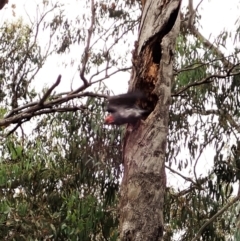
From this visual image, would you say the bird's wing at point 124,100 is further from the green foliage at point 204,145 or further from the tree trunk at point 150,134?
the green foliage at point 204,145

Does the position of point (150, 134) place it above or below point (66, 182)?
below

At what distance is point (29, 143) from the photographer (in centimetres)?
446

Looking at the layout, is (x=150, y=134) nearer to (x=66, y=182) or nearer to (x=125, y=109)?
(x=125, y=109)

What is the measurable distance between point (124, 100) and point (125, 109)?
3 centimetres

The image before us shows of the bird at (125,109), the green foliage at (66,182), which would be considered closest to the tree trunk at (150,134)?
the bird at (125,109)

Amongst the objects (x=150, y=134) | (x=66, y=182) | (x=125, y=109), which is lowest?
(x=150, y=134)

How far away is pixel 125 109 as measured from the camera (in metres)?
1.76

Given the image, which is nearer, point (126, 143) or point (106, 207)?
point (126, 143)

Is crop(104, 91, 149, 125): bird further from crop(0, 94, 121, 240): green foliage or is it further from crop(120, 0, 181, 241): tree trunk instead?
crop(0, 94, 121, 240): green foliage

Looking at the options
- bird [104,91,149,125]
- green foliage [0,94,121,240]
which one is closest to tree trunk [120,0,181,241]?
bird [104,91,149,125]

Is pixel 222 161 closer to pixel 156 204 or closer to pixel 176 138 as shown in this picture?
pixel 176 138

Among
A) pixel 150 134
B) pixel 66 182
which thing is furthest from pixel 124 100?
pixel 66 182

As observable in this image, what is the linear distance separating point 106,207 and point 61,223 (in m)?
0.38

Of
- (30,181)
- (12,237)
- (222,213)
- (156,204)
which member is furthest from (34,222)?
(156,204)
